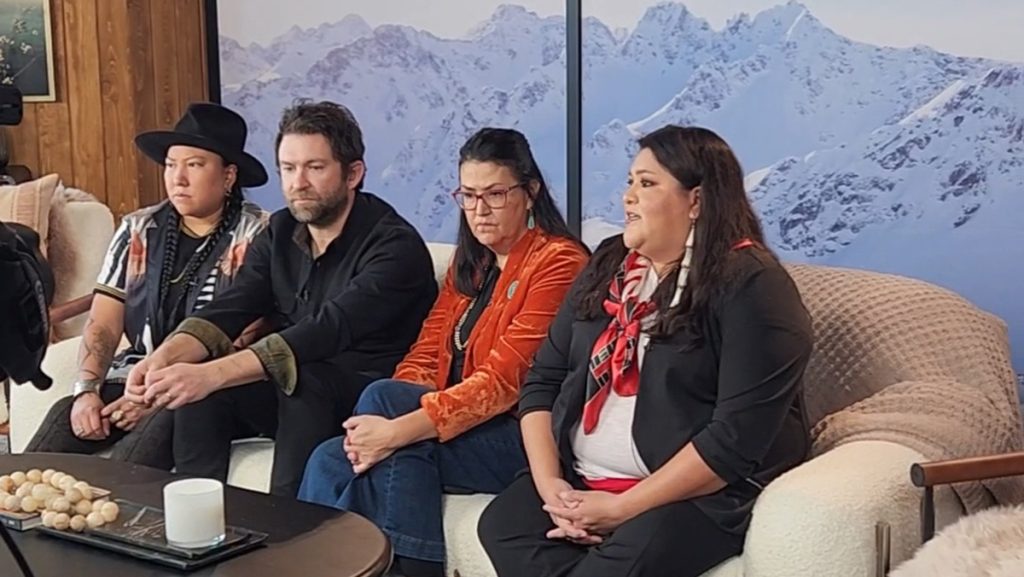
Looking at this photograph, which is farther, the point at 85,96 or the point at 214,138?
the point at 85,96

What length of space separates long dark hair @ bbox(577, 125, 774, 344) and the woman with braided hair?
3.88ft

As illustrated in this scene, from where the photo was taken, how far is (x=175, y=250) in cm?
297

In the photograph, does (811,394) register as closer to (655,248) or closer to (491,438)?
(655,248)

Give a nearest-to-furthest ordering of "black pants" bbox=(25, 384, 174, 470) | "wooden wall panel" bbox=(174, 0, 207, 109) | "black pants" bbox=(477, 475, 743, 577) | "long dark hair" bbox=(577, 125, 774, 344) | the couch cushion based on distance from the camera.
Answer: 1. "black pants" bbox=(477, 475, 743, 577)
2. "long dark hair" bbox=(577, 125, 774, 344)
3. "black pants" bbox=(25, 384, 174, 470)
4. the couch cushion
5. "wooden wall panel" bbox=(174, 0, 207, 109)

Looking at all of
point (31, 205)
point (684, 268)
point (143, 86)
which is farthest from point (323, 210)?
point (143, 86)

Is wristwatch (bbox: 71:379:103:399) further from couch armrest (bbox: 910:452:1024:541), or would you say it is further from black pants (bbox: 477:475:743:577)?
couch armrest (bbox: 910:452:1024:541)

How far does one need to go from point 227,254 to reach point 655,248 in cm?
122

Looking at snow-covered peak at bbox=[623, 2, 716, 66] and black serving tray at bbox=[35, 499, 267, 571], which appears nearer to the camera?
black serving tray at bbox=[35, 499, 267, 571]

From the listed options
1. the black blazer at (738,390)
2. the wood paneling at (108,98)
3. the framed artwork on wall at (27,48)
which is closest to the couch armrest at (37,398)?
the black blazer at (738,390)

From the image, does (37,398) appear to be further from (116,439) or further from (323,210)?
(323,210)

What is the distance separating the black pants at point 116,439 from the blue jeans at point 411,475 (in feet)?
1.29

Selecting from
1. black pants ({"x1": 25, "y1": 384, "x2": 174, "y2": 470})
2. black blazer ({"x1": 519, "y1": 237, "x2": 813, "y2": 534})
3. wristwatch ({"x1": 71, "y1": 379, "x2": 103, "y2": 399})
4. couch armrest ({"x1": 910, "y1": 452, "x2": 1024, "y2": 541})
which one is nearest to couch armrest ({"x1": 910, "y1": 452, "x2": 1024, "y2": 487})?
couch armrest ({"x1": 910, "y1": 452, "x2": 1024, "y2": 541})

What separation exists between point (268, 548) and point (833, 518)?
2.75 feet

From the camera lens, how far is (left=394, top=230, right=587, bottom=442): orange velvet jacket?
7.92 feet
